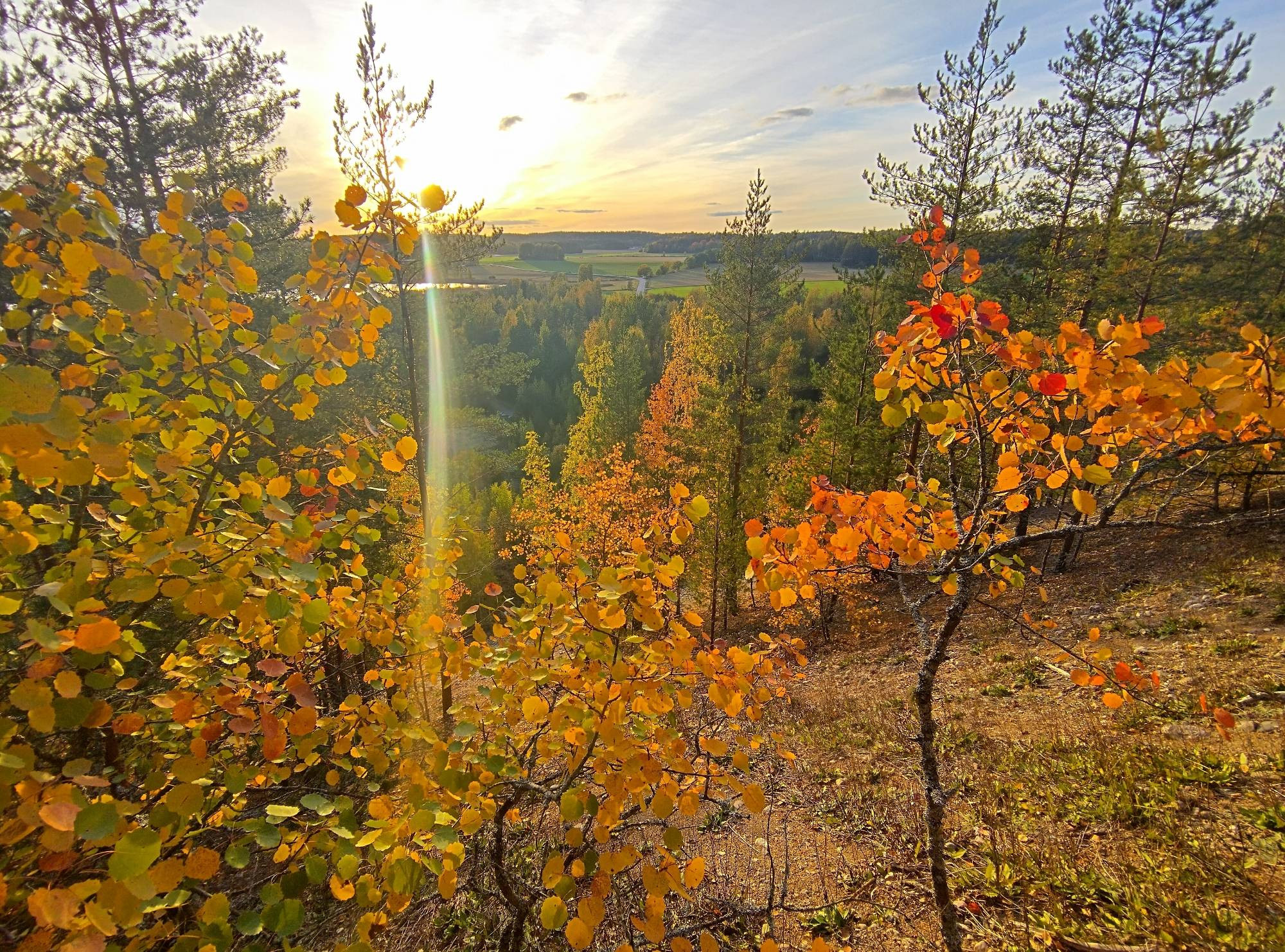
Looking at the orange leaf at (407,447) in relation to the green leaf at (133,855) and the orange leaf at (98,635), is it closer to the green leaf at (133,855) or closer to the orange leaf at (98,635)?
the orange leaf at (98,635)

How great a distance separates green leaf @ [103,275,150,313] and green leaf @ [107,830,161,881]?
1.11m

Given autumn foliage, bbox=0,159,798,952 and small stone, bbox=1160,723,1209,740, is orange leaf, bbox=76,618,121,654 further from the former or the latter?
small stone, bbox=1160,723,1209,740

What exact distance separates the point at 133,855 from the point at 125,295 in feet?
3.87

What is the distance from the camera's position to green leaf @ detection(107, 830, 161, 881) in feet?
3.28

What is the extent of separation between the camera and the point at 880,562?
2518mm

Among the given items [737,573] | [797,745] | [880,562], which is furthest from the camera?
[737,573]

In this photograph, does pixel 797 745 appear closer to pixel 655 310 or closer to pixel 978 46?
pixel 978 46

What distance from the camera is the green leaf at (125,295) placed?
122cm

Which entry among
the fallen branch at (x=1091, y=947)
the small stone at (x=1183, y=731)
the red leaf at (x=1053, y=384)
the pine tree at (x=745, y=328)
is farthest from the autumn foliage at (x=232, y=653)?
the pine tree at (x=745, y=328)

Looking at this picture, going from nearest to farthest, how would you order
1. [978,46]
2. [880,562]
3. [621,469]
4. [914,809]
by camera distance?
[880,562], [914,809], [978,46], [621,469]

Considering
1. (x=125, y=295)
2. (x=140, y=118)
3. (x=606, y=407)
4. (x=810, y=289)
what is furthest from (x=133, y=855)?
(x=810, y=289)

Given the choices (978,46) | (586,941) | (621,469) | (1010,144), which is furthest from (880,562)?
(621,469)

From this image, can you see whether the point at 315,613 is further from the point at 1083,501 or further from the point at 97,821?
the point at 1083,501

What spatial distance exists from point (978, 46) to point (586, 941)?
45.9ft
